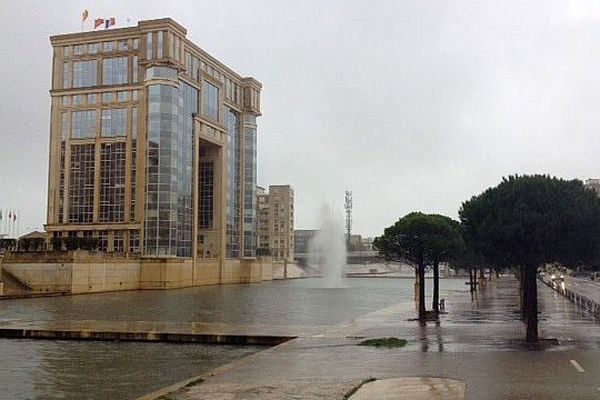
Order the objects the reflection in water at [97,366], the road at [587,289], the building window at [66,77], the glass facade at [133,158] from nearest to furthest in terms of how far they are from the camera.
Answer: the reflection in water at [97,366] → the road at [587,289] → the glass facade at [133,158] → the building window at [66,77]

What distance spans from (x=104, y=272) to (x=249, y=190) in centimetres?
5433

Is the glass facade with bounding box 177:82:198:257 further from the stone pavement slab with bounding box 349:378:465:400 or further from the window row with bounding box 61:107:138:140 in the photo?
the stone pavement slab with bounding box 349:378:465:400

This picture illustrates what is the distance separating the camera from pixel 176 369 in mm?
19312

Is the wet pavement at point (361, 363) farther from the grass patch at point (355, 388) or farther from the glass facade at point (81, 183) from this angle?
the glass facade at point (81, 183)

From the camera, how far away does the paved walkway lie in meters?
13.1

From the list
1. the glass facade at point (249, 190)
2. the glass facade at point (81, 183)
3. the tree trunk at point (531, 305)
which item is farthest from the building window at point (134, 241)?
the tree trunk at point (531, 305)

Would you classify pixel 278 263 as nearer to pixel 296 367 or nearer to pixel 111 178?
pixel 111 178

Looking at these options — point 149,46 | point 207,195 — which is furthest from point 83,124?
point 207,195

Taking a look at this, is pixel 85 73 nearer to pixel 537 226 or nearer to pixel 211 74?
pixel 211 74

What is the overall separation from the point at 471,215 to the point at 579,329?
6713 mm

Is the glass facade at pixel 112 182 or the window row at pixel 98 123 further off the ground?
the window row at pixel 98 123

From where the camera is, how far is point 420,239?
116 feet

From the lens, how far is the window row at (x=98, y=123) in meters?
104

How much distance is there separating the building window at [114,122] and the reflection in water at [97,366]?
8097 cm
